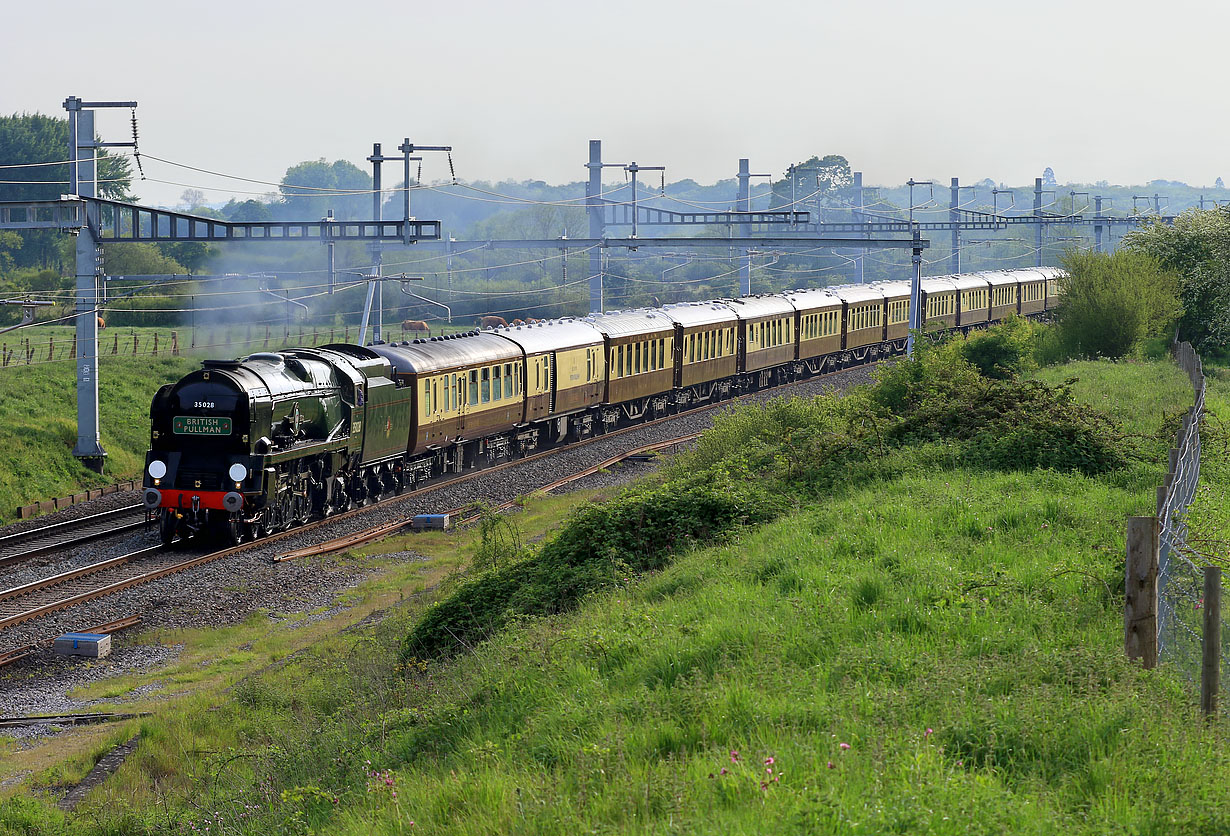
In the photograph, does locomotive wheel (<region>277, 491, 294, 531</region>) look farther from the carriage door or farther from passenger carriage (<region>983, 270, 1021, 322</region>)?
passenger carriage (<region>983, 270, 1021, 322</region>)

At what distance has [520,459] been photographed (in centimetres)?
3400

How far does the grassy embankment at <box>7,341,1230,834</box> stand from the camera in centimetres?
670

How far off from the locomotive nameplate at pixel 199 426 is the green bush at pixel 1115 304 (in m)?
27.9

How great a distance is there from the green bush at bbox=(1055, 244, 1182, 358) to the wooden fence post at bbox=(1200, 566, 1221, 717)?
109ft

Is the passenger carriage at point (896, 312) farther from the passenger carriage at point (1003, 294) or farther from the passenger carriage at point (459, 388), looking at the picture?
the passenger carriage at point (459, 388)

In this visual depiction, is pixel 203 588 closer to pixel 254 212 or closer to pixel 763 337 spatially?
pixel 763 337

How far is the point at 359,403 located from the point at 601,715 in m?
18.3

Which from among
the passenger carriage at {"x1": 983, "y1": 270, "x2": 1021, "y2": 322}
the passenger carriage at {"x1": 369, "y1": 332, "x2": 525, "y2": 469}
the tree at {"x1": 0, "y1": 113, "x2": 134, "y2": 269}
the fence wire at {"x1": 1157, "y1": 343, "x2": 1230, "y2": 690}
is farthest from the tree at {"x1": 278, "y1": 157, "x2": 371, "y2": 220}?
the fence wire at {"x1": 1157, "y1": 343, "x2": 1230, "y2": 690}

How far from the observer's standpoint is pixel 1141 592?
26.5 feet

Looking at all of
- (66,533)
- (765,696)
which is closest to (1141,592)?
(765,696)

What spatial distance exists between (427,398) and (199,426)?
22.1 ft

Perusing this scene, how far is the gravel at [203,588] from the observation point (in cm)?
1634

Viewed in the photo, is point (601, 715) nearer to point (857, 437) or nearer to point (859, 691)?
point (859, 691)

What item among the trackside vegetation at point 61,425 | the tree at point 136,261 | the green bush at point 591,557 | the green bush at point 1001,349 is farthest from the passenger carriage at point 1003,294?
the green bush at point 591,557
